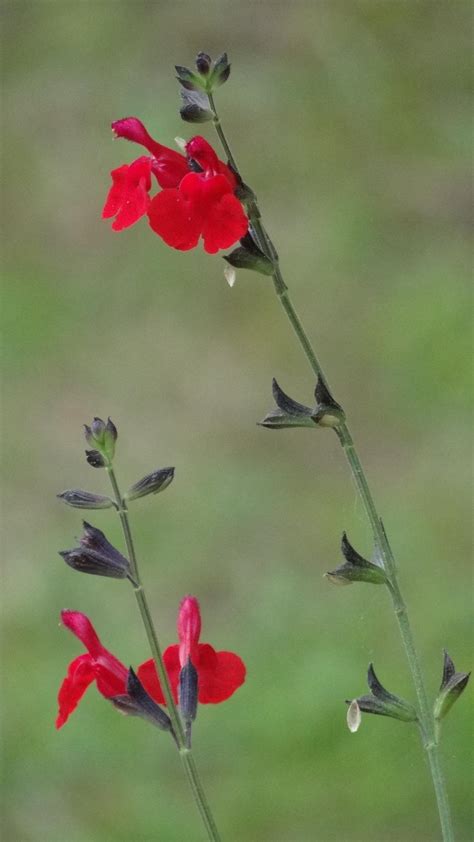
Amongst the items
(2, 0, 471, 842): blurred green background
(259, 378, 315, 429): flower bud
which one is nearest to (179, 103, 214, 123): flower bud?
(259, 378, 315, 429): flower bud

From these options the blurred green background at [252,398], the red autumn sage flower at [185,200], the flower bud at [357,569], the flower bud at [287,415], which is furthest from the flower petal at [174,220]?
the blurred green background at [252,398]

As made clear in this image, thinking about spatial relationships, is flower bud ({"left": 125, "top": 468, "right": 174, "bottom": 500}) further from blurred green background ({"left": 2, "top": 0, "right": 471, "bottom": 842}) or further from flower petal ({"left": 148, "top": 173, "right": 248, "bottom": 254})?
blurred green background ({"left": 2, "top": 0, "right": 471, "bottom": 842})

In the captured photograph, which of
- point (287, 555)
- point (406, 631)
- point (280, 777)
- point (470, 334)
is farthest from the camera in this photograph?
point (470, 334)

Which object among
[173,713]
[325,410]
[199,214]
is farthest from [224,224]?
[173,713]

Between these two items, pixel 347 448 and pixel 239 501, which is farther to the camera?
pixel 239 501

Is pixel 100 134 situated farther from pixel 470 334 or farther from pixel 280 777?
pixel 280 777

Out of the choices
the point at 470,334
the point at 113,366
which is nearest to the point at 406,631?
the point at 470,334

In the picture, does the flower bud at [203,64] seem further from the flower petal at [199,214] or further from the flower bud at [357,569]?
the flower bud at [357,569]
